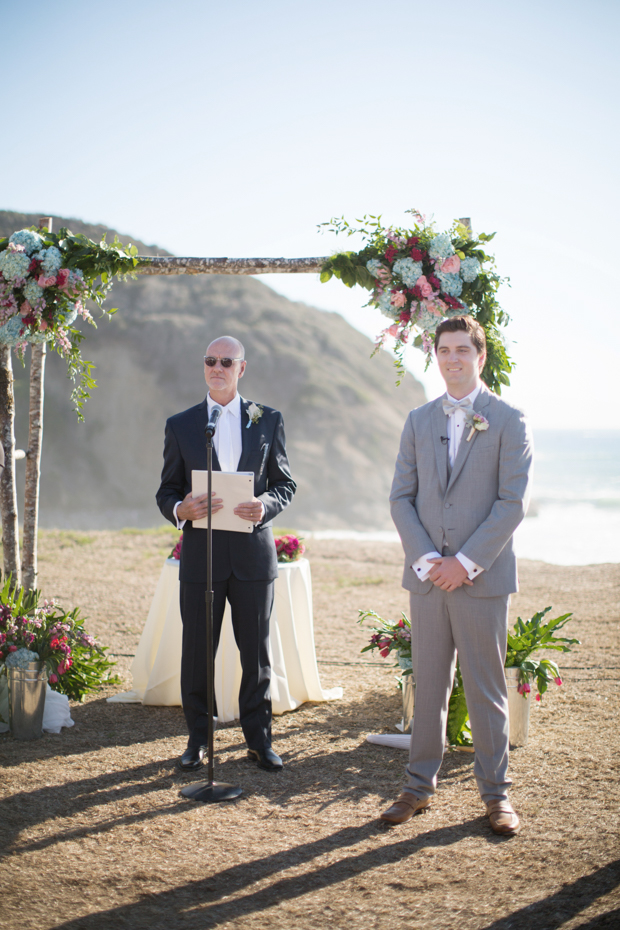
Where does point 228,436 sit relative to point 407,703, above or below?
above

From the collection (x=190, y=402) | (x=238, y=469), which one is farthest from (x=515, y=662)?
(x=190, y=402)

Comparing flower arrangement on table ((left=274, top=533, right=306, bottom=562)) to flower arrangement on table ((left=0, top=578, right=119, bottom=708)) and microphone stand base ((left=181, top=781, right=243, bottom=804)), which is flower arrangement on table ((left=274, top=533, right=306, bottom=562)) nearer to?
flower arrangement on table ((left=0, top=578, right=119, bottom=708))

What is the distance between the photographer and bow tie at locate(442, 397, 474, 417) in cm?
312

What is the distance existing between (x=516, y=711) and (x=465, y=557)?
1557mm

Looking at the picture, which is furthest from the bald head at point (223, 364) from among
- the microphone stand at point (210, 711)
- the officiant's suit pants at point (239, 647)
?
the officiant's suit pants at point (239, 647)

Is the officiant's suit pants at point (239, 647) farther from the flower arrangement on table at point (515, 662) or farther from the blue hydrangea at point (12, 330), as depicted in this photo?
the blue hydrangea at point (12, 330)

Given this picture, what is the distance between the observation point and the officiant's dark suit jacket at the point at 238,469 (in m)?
3.67

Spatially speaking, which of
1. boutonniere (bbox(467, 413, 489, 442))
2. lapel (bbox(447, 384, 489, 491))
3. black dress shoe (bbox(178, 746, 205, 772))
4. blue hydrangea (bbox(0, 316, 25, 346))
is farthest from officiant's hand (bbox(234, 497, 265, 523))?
blue hydrangea (bbox(0, 316, 25, 346))

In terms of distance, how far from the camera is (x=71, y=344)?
4984 mm

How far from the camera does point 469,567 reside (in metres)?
2.97

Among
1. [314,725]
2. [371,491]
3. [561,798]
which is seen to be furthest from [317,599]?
[371,491]

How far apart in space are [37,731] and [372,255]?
134 inches

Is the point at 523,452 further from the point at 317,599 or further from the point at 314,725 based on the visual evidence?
the point at 317,599

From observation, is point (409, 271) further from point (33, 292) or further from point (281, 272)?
point (33, 292)
